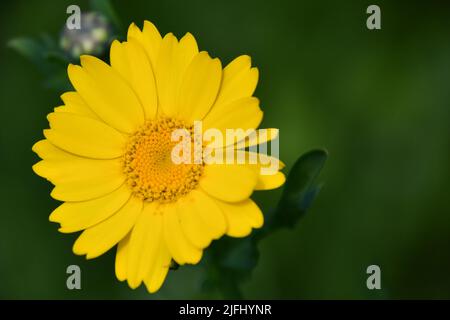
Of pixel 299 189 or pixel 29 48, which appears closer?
pixel 299 189

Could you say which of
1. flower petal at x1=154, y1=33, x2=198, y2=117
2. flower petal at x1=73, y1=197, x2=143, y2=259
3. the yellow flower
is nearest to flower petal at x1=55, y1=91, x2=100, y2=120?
the yellow flower

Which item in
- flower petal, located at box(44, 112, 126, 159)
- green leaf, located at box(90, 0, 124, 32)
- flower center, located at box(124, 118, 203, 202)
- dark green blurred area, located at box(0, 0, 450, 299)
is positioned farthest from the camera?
dark green blurred area, located at box(0, 0, 450, 299)

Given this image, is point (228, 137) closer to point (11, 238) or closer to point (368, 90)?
point (368, 90)

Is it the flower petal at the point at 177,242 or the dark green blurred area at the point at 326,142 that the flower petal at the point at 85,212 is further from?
the dark green blurred area at the point at 326,142

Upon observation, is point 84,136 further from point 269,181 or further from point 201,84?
point 269,181

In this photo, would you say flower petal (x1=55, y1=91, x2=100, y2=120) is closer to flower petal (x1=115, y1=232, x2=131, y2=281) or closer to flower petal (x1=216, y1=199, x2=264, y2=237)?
flower petal (x1=115, y1=232, x2=131, y2=281)

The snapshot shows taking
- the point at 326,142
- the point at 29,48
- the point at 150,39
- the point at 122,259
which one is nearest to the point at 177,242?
the point at 122,259

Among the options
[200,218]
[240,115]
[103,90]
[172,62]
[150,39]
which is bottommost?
[200,218]

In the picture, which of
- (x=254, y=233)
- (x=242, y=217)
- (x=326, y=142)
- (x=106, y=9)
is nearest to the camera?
(x=242, y=217)

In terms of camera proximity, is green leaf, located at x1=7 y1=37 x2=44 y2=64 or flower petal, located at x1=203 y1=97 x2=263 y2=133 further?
green leaf, located at x1=7 y1=37 x2=44 y2=64

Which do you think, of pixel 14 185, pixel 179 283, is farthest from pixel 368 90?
pixel 14 185
